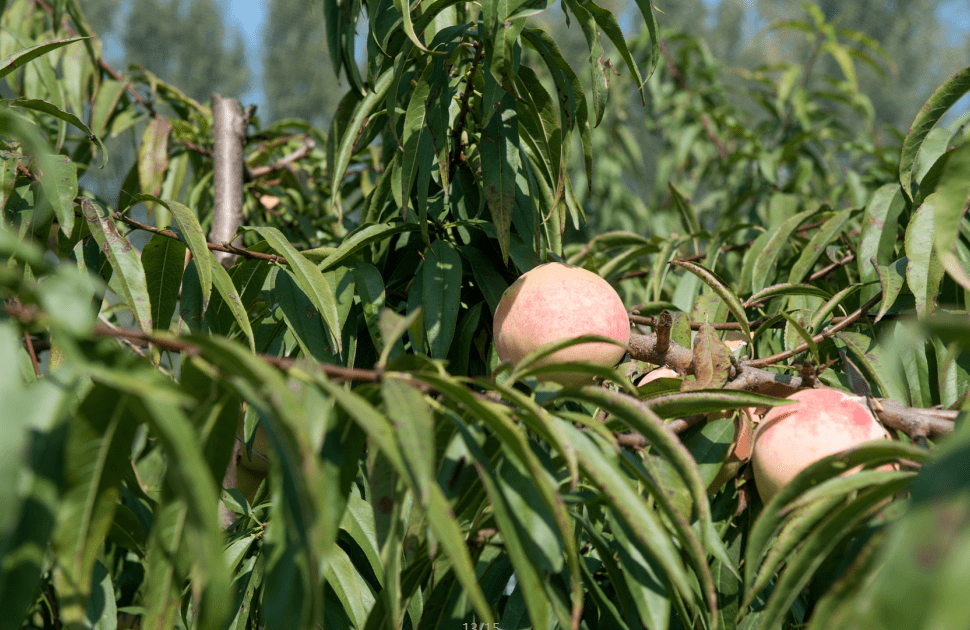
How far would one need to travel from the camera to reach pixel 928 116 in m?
0.85

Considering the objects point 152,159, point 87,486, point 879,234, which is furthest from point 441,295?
point 152,159

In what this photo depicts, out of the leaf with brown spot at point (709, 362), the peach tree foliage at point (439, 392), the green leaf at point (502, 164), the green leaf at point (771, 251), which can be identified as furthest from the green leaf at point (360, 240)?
the green leaf at point (771, 251)

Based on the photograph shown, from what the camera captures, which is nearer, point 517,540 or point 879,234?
point 517,540

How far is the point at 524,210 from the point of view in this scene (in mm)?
874

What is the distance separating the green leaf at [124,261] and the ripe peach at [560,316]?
13.1 inches

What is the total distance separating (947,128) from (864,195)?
0.86 m

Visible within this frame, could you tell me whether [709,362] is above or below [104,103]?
below

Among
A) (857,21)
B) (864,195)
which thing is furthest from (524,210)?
(857,21)

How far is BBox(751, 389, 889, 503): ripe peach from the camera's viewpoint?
61cm

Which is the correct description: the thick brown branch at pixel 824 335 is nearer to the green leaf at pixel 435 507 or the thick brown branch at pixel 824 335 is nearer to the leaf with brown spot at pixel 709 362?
the leaf with brown spot at pixel 709 362

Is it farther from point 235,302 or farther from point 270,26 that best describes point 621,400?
point 270,26

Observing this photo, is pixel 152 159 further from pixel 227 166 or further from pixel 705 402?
pixel 705 402

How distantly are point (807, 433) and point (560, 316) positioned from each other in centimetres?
24

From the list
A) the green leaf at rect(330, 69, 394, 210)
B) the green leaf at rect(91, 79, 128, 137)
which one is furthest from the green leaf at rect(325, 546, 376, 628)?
the green leaf at rect(91, 79, 128, 137)
